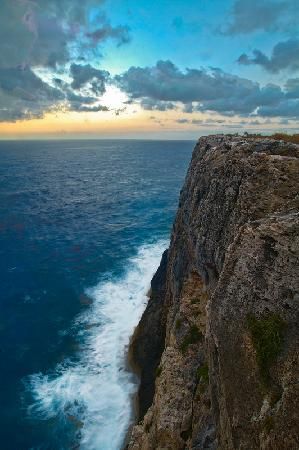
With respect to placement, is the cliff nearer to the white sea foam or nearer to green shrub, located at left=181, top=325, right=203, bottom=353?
green shrub, located at left=181, top=325, right=203, bottom=353

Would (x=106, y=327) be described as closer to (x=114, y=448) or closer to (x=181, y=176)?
(x=114, y=448)

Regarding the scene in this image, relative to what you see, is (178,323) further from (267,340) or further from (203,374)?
(267,340)

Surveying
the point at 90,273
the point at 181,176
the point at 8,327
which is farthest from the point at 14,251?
the point at 181,176

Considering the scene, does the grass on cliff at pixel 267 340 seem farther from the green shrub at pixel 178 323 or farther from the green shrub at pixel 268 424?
the green shrub at pixel 178 323

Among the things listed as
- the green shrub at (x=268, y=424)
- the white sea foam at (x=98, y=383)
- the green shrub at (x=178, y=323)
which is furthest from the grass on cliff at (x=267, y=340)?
the white sea foam at (x=98, y=383)

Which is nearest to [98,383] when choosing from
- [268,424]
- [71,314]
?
[71,314]

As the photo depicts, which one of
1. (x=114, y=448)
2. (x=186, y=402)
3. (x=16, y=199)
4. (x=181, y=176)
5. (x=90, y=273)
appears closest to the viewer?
(x=186, y=402)
